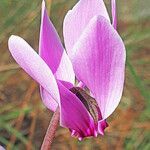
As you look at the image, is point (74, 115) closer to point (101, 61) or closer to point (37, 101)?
point (101, 61)

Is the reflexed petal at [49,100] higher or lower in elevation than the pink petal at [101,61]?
lower

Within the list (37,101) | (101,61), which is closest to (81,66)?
(101,61)

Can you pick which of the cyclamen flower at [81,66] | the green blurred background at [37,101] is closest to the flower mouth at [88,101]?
the cyclamen flower at [81,66]

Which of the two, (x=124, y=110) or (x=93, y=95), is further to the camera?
(x=124, y=110)

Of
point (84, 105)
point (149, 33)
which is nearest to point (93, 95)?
point (84, 105)

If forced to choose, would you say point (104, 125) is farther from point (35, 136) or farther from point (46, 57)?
point (35, 136)

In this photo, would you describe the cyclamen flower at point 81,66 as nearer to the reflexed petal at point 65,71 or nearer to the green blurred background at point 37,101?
the reflexed petal at point 65,71

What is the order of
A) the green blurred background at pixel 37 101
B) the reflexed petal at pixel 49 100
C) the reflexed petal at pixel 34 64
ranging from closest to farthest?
1. the reflexed petal at pixel 34 64
2. the reflexed petal at pixel 49 100
3. the green blurred background at pixel 37 101
